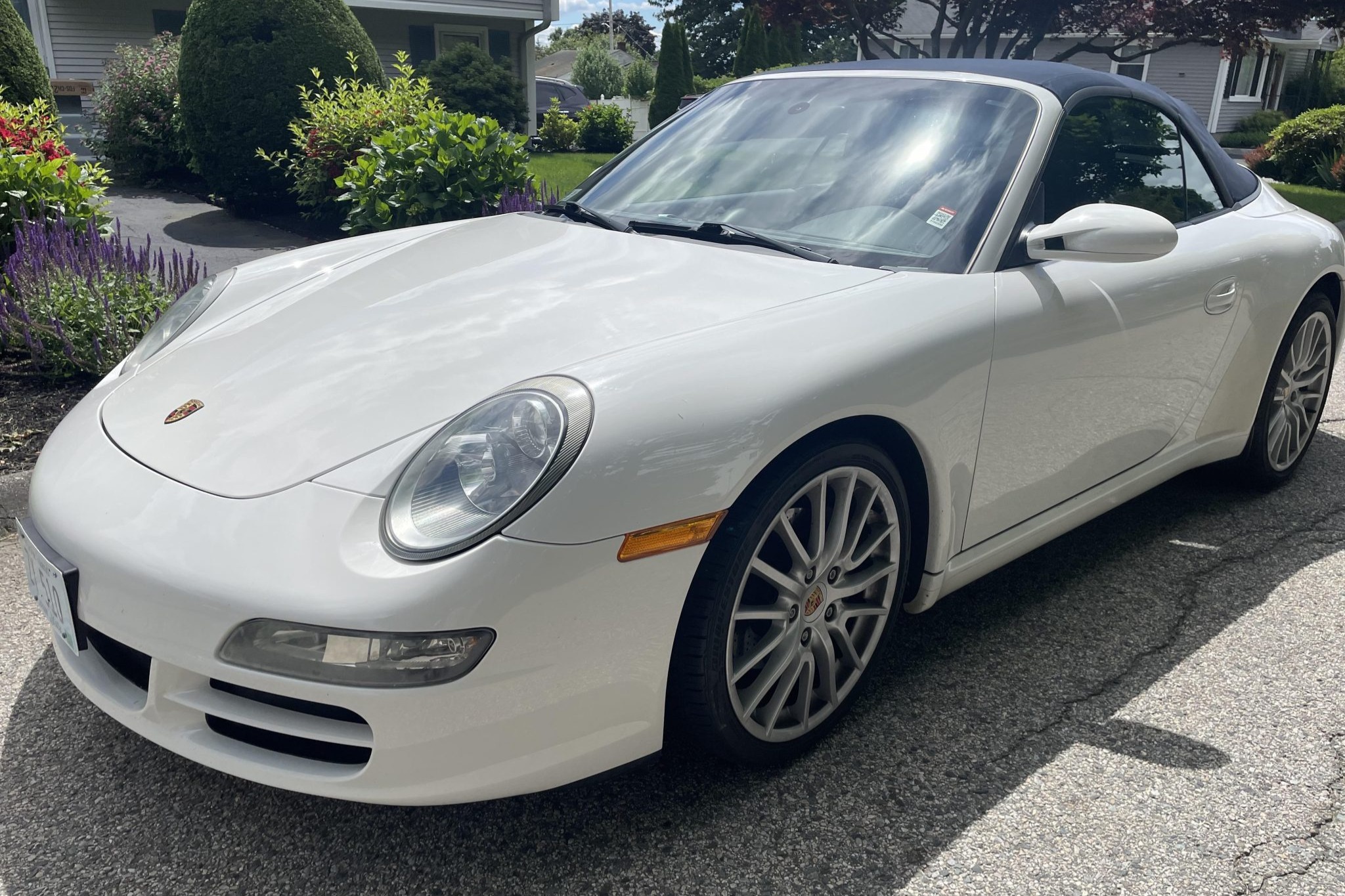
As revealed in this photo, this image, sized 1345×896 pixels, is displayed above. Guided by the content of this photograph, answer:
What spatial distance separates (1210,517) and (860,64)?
1942mm

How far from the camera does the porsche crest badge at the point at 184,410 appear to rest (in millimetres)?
2160

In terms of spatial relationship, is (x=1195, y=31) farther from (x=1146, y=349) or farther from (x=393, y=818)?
(x=393, y=818)

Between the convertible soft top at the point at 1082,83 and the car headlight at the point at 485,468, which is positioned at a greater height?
the convertible soft top at the point at 1082,83

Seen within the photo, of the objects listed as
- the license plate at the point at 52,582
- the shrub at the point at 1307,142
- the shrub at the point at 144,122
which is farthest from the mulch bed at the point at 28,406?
the shrub at the point at 1307,142

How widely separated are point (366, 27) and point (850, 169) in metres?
20.1

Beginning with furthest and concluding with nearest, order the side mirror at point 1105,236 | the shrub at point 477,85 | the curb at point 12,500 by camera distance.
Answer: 1. the shrub at point 477,85
2. the curb at point 12,500
3. the side mirror at point 1105,236

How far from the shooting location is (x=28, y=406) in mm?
4133

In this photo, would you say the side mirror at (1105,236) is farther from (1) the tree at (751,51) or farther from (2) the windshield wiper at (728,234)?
(1) the tree at (751,51)

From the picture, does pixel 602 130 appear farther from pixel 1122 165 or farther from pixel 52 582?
pixel 52 582

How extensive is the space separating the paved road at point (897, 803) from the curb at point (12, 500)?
0.67 m

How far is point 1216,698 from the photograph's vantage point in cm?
259

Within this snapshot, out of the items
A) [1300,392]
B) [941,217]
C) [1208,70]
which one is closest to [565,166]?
[1300,392]

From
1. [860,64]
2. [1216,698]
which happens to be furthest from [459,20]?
[1216,698]

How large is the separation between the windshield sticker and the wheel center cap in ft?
3.07
